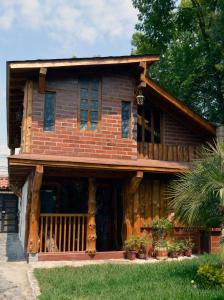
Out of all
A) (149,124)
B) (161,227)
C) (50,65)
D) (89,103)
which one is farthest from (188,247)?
(50,65)

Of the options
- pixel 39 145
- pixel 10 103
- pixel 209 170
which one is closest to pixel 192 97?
pixel 10 103

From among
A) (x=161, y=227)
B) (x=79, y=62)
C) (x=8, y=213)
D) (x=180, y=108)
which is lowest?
(x=8, y=213)

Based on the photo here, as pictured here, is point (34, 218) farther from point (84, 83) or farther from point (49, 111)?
point (84, 83)

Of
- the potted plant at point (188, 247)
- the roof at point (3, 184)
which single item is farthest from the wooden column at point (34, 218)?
the roof at point (3, 184)

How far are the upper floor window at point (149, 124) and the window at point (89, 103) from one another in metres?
2.27

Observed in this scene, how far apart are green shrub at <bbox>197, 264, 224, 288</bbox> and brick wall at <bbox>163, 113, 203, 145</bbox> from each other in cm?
687

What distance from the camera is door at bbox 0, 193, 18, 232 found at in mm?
23155

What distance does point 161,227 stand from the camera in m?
12.0

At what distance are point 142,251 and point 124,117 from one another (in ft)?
14.7

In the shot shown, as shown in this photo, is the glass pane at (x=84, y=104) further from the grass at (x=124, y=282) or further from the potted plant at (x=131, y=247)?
the grass at (x=124, y=282)

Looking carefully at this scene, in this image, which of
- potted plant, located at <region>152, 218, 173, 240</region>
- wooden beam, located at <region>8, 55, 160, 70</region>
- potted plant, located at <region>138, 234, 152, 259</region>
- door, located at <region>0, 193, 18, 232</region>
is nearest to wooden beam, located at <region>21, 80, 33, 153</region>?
wooden beam, located at <region>8, 55, 160, 70</region>

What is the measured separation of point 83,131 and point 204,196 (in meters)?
5.42

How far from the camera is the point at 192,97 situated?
22.3m

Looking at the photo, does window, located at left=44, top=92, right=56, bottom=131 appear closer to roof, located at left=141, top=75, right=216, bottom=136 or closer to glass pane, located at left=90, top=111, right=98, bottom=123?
glass pane, located at left=90, top=111, right=98, bottom=123
